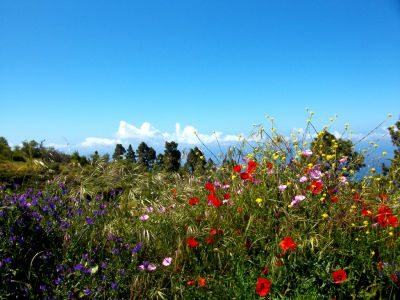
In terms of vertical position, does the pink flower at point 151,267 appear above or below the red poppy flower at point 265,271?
below

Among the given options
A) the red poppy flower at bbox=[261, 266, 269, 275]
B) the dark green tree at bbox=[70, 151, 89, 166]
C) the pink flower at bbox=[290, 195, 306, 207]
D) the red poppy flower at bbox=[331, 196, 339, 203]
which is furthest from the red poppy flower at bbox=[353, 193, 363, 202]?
the dark green tree at bbox=[70, 151, 89, 166]

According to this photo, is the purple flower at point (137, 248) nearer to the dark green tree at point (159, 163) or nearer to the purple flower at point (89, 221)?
the purple flower at point (89, 221)

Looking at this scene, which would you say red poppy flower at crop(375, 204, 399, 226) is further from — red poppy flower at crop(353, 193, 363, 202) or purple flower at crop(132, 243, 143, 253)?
purple flower at crop(132, 243, 143, 253)

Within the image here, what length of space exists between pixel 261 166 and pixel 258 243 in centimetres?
135

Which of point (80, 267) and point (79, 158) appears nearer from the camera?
point (80, 267)

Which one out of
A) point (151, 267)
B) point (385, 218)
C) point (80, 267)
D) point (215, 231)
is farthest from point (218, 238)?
point (385, 218)

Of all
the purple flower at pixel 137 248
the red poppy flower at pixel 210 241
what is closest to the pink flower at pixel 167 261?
the purple flower at pixel 137 248

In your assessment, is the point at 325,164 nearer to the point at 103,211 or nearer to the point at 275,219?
the point at 275,219

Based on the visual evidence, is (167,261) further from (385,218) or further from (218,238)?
(385,218)

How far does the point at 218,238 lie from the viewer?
3.79 meters

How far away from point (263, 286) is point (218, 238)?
931mm

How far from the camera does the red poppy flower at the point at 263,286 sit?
2.89 meters

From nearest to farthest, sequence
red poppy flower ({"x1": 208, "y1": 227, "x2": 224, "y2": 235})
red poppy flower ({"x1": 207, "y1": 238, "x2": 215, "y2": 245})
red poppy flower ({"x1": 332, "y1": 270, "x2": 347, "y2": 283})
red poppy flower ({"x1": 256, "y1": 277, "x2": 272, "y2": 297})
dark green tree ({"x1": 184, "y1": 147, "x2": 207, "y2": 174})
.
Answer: red poppy flower ({"x1": 256, "y1": 277, "x2": 272, "y2": 297}) < red poppy flower ({"x1": 332, "y1": 270, "x2": 347, "y2": 283}) < red poppy flower ({"x1": 207, "y1": 238, "x2": 215, "y2": 245}) < red poppy flower ({"x1": 208, "y1": 227, "x2": 224, "y2": 235}) < dark green tree ({"x1": 184, "y1": 147, "x2": 207, "y2": 174})

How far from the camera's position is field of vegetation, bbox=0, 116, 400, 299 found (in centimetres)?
311
